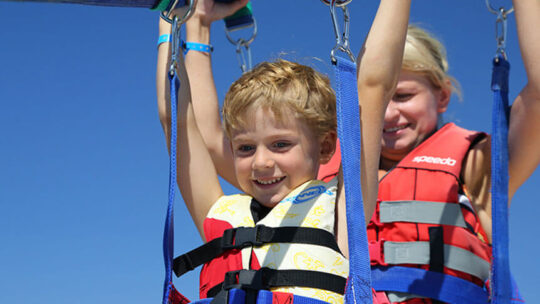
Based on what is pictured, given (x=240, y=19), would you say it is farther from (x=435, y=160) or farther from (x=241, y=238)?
(x=241, y=238)

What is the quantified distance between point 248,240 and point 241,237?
39 mm

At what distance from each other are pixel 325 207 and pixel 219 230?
0.50 metres

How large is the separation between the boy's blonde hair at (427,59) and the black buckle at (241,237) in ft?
5.86

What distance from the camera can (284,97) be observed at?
2992 mm

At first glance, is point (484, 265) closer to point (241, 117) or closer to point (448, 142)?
point (448, 142)

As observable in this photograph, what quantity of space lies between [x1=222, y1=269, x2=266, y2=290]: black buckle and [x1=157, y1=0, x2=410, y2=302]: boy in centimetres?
6

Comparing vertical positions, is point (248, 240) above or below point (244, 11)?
below

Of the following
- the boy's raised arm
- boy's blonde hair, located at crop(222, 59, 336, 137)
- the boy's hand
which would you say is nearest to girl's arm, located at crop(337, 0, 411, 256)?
boy's blonde hair, located at crop(222, 59, 336, 137)

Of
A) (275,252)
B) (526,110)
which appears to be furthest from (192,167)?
(526,110)

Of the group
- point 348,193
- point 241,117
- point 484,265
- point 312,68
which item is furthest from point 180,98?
point 484,265

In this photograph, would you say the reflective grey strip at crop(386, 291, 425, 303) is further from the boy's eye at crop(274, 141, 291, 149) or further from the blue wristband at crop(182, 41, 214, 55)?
the blue wristband at crop(182, 41, 214, 55)

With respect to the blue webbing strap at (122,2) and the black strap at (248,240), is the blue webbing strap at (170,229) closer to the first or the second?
the black strap at (248,240)

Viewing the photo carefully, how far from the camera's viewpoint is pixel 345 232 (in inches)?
112

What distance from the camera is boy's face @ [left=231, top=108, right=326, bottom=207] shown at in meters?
2.94
